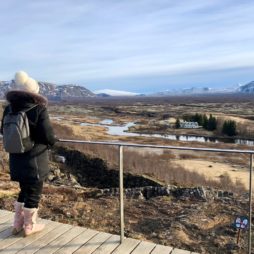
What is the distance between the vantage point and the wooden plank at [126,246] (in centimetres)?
434

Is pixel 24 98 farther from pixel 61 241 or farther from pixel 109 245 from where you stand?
pixel 109 245

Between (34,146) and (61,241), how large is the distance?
1165mm

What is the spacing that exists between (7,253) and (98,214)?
306cm

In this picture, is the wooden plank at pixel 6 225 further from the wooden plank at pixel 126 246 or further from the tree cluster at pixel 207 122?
the tree cluster at pixel 207 122

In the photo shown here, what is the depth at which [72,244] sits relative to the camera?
450 cm

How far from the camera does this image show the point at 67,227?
5.02 meters

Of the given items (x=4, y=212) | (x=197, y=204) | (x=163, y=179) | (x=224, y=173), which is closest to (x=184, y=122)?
(x=224, y=173)

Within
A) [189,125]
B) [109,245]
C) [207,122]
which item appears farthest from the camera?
[189,125]

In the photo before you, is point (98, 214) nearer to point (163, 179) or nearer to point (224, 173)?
point (163, 179)

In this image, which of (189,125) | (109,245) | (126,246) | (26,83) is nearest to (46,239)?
(109,245)

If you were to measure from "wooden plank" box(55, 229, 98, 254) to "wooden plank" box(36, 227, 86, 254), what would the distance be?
0.18 ft

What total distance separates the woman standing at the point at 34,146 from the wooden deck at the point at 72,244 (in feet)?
0.92

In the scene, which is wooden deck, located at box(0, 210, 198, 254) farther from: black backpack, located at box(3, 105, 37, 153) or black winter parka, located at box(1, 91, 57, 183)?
black backpack, located at box(3, 105, 37, 153)

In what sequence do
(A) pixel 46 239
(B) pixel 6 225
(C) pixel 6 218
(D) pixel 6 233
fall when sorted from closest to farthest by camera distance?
(A) pixel 46 239, (D) pixel 6 233, (B) pixel 6 225, (C) pixel 6 218
